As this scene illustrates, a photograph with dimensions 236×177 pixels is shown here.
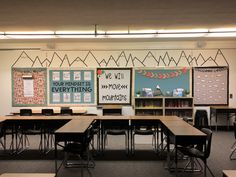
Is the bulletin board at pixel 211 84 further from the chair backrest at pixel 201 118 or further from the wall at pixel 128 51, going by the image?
the chair backrest at pixel 201 118

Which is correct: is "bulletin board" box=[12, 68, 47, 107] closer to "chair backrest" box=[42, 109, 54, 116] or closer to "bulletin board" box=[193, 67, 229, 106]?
"chair backrest" box=[42, 109, 54, 116]

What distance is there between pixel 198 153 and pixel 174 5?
2.35 meters

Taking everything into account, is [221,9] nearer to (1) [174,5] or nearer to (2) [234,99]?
(1) [174,5]

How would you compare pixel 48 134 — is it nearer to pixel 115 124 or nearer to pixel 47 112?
pixel 47 112

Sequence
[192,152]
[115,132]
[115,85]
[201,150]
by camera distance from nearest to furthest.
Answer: [192,152]
[201,150]
[115,132]
[115,85]

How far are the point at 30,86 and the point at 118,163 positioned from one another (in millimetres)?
4955

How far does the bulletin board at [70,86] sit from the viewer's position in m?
9.03

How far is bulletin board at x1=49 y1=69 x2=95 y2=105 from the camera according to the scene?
9.03 meters

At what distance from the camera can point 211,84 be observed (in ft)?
29.2

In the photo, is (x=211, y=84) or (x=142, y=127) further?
(x=211, y=84)

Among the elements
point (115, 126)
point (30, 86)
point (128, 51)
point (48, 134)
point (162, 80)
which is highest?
point (128, 51)

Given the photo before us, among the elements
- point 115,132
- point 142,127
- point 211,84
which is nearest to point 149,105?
point 211,84

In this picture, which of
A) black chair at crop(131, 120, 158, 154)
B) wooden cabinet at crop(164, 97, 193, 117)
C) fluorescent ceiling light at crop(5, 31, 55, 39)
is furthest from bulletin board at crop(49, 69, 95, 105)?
black chair at crop(131, 120, 158, 154)

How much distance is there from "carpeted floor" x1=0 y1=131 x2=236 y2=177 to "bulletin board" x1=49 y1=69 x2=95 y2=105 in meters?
2.63
